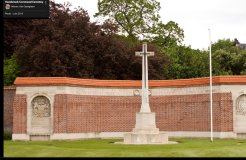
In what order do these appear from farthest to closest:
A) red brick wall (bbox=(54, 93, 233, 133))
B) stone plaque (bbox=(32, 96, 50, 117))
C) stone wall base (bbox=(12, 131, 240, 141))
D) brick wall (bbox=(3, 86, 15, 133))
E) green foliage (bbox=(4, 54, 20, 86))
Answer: green foliage (bbox=(4, 54, 20, 86))
brick wall (bbox=(3, 86, 15, 133))
stone plaque (bbox=(32, 96, 50, 117))
red brick wall (bbox=(54, 93, 233, 133))
stone wall base (bbox=(12, 131, 240, 141))

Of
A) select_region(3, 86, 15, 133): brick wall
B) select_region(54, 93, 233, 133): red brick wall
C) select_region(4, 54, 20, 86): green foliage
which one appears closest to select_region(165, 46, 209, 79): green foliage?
select_region(4, 54, 20, 86): green foliage

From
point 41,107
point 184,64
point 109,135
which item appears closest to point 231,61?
point 184,64

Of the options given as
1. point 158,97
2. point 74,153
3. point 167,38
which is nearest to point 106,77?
point 158,97

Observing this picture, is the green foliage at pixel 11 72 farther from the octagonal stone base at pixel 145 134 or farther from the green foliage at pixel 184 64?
the octagonal stone base at pixel 145 134

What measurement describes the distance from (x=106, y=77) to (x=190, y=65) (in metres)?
14.6

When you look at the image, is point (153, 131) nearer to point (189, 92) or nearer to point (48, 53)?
point (189, 92)

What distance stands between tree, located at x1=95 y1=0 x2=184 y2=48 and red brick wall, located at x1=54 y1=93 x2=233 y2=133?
21114 millimetres

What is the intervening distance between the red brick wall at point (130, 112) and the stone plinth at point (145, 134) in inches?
225

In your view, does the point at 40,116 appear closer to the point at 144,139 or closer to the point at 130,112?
the point at 130,112

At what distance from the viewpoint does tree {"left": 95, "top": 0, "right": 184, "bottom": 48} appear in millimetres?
56625

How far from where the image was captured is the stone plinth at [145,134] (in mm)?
28156

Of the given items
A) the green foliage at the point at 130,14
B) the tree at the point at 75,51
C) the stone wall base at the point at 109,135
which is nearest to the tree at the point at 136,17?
the green foliage at the point at 130,14

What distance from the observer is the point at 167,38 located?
58.8 m

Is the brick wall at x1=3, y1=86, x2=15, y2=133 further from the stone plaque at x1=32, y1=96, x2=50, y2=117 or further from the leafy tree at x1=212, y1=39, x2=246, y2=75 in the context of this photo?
the leafy tree at x1=212, y1=39, x2=246, y2=75
